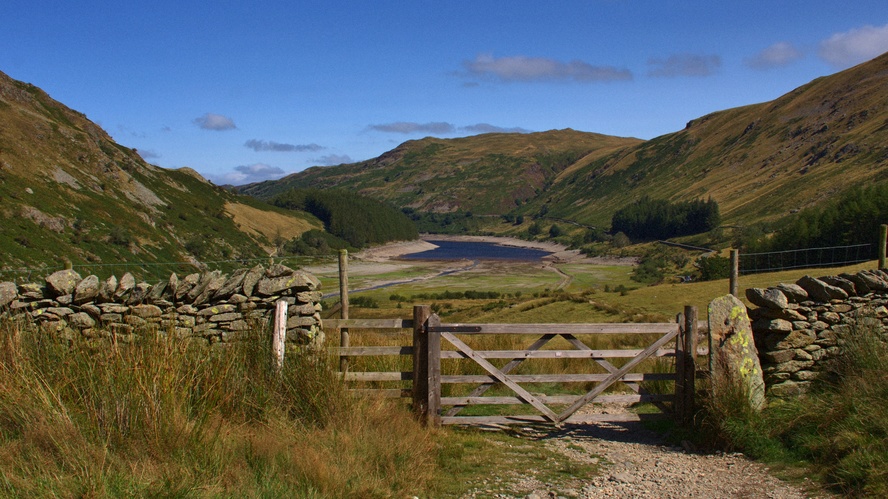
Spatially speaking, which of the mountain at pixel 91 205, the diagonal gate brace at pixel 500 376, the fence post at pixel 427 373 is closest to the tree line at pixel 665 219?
the mountain at pixel 91 205

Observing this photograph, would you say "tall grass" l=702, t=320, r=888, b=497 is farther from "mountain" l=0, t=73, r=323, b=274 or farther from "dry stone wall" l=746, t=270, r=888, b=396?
"mountain" l=0, t=73, r=323, b=274

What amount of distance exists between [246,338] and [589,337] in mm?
11947

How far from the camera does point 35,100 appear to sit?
118m

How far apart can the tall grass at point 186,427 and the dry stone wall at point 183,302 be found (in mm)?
1365

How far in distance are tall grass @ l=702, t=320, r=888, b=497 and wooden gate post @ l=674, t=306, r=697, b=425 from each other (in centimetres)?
51

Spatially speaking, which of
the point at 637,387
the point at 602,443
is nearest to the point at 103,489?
the point at 602,443

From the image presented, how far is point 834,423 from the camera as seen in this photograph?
711cm

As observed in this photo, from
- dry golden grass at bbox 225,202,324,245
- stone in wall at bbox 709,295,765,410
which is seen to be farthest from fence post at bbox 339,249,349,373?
dry golden grass at bbox 225,202,324,245

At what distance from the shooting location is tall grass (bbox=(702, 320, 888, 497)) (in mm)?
6145

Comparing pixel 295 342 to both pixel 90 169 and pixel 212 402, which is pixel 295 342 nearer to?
pixel 212 402

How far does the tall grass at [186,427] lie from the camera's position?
4.83 metres

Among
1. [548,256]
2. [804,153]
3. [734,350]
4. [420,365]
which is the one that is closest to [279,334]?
[420,365]

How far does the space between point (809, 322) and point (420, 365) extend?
561 centimetres

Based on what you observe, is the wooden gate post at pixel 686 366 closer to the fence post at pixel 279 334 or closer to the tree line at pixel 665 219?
the fence post at pixel 279 334
